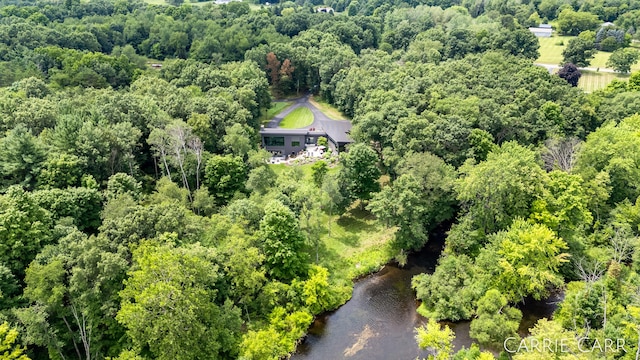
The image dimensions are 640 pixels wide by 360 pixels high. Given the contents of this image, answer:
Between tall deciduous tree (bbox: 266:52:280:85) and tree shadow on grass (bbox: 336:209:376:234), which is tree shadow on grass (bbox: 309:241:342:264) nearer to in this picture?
tree shadow on grass (bbox: 336:209:376:234)

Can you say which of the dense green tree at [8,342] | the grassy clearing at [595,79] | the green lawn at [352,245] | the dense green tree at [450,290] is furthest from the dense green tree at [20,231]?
the grassy clearing at [595,79]

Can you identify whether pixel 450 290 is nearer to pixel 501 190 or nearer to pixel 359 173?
pixel 501 190

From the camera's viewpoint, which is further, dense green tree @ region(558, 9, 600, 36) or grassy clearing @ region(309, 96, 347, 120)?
dense green tree @ region(558, 9, 600, 36)

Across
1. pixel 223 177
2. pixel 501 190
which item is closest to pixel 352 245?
pixel 223 177

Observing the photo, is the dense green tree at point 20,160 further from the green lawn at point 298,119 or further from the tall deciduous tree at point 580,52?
the tall deciduous tree at point 580,52

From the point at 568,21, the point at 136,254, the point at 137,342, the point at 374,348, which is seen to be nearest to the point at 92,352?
the point at 137,342

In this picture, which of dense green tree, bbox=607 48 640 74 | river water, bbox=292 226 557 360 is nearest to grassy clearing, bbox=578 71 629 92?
dense green tree, bbox=607 48 640 74
